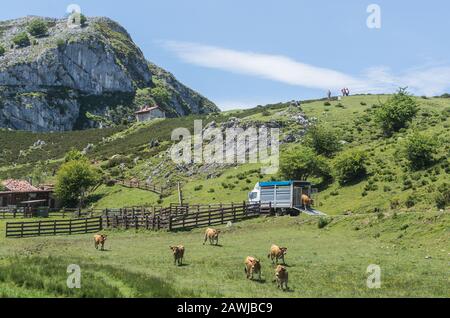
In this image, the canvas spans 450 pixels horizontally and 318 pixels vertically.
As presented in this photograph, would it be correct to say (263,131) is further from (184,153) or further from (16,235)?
(16,235)

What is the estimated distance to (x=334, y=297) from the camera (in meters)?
15.6

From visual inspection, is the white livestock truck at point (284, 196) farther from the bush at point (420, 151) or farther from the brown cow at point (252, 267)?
the brown cow at point (252, 267)

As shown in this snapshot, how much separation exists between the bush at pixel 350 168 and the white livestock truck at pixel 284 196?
933 centimetres

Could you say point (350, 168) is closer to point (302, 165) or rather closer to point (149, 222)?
point (302, 165)

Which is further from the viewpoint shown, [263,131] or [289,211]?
[263,131]

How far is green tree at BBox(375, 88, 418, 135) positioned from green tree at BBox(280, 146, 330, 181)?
73.1ft

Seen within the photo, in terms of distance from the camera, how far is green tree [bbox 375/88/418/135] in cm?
7931

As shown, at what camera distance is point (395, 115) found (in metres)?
79.3

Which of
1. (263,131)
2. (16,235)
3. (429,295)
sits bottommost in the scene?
(16,235)

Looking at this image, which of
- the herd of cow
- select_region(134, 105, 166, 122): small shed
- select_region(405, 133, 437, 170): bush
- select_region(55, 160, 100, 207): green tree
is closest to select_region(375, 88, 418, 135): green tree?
select_region(405, 133, 437, 170): bush

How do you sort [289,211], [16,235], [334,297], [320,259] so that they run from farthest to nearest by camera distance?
[289,211] < [16,235] < [320,259] < [334,297]
